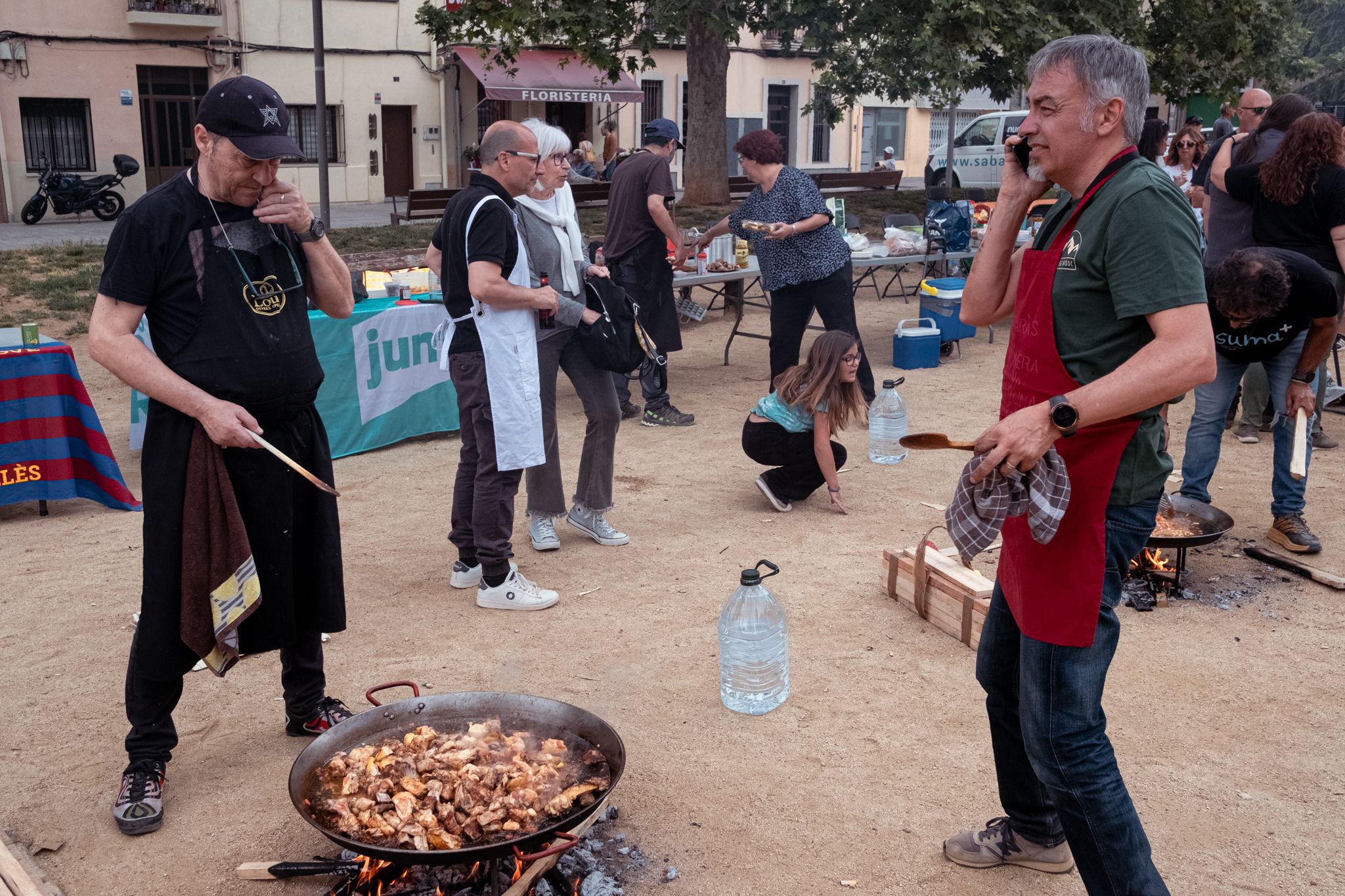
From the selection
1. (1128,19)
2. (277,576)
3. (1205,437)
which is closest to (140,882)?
(277,576)

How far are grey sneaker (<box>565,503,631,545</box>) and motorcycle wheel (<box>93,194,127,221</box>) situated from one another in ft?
54.7

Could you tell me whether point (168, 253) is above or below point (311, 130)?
below

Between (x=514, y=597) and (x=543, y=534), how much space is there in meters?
0.74

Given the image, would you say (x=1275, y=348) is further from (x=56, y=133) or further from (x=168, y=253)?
(x=56, y=133)

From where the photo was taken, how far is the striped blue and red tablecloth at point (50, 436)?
5.81 metres

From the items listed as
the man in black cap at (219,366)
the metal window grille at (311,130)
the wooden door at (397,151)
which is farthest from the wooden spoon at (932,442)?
the wooden door at (397,151)

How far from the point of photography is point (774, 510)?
6152 mm

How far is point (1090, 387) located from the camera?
222 cm

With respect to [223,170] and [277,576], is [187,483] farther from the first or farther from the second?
[223,170]

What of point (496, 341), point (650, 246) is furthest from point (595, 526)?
point (650, 246)

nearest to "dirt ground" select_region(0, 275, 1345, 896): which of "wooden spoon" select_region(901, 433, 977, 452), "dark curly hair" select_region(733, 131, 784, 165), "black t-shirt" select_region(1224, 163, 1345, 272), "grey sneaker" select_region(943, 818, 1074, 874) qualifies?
"grey sneaker" select_region(943, 818, 1074, 874)

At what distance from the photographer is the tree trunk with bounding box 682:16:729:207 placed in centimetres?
1689

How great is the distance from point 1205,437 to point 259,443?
14.5 ft

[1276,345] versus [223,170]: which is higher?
[223,170]
